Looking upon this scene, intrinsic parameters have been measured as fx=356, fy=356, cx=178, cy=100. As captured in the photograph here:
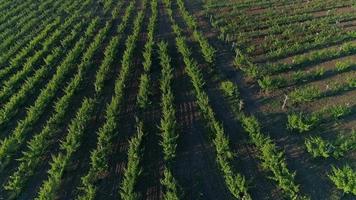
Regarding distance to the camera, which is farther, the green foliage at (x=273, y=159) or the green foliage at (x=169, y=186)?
the green foliage at (x=273, y=159)

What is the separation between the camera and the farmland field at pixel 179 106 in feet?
65.7

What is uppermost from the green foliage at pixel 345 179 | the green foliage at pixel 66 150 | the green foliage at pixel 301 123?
the green foliage at pixel 66 150

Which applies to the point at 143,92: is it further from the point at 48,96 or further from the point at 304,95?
the point at 304,95

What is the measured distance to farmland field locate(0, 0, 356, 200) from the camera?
20.0 m

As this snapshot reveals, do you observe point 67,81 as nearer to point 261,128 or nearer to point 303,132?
point 261,128

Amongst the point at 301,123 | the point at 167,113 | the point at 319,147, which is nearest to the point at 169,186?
the point at 167,113

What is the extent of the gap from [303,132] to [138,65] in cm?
Result: 1453

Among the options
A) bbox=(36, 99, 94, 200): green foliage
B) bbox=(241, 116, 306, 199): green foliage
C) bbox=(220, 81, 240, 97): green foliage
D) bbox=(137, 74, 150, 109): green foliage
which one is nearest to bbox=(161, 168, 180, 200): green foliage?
bbox=(241, 116, 306, 199): green foliage

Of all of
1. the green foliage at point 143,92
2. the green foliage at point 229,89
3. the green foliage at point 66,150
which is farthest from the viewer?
the green foliage at point 229,89

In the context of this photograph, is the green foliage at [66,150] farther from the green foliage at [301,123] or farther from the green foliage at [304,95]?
the green foliage at [304,95]

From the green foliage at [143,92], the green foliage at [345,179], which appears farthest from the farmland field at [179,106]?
the green foliage at [143,92]

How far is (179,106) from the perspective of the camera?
2581 centimetres

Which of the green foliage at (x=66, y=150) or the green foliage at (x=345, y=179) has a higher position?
the green foliage at (x=66, y=150)

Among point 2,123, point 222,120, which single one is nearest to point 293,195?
point 222,120
